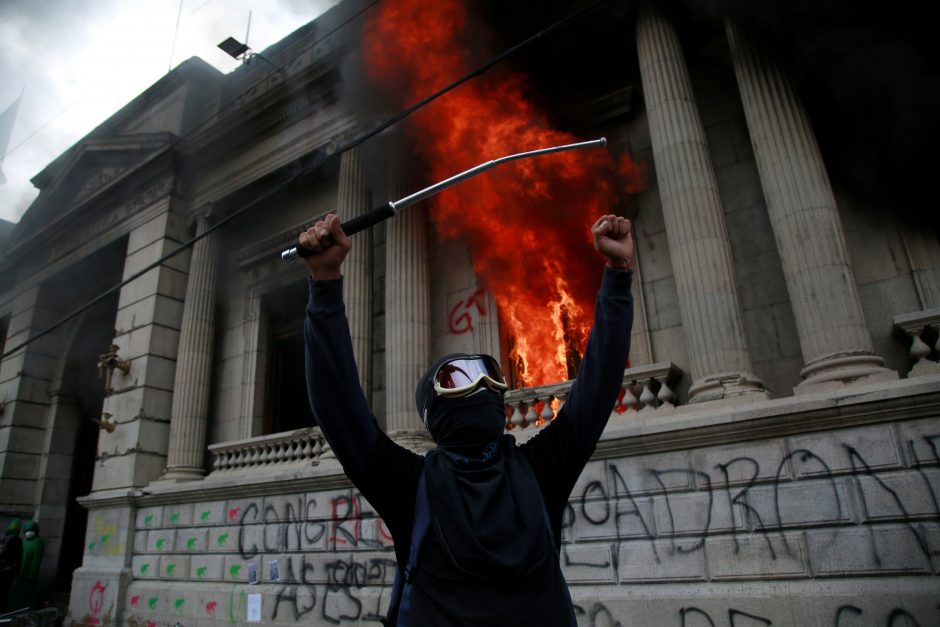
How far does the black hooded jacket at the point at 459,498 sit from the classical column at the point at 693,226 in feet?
17.0

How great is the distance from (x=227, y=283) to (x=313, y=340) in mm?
13708

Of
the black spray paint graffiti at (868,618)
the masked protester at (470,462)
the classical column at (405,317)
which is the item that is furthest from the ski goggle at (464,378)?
the classical column at (405,317)

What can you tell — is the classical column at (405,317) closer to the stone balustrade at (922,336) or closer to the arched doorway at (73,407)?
the stone balustrade at (922,336)

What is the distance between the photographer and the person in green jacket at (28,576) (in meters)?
11.9

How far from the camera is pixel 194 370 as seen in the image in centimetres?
1262

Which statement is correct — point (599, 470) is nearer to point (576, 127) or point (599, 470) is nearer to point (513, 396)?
point (513, 396)

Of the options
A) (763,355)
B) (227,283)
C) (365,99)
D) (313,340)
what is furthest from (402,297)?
(313,340)

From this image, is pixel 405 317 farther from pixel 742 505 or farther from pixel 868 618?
pixel 868 618

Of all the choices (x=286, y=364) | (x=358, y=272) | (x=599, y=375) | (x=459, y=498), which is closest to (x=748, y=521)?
(x=599, y=375)

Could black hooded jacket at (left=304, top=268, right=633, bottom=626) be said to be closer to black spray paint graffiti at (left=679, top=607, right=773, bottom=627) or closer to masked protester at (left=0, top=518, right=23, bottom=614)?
black spray paint graffiti at (left=679, top=607, right=773, bottom=627)

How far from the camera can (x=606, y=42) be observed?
956 centimetres

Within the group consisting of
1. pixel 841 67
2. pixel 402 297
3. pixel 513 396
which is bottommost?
pixel 513 396

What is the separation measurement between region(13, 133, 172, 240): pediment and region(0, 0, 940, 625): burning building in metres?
0.11

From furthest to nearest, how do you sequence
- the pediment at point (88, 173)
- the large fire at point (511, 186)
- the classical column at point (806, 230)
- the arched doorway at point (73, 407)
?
the arched doorway at point (73, 407) < the pediment at point (88, 173) < the large fire at point (511, 186) < the classical column at point (806, 230)
